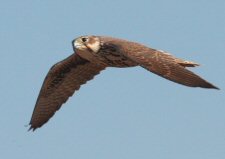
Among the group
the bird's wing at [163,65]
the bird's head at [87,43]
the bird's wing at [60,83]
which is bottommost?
the bird's wing at [60,83]

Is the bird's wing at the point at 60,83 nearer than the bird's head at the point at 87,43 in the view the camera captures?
No

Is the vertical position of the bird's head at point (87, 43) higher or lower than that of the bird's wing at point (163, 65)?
lower

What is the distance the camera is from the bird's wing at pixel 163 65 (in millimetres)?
13266

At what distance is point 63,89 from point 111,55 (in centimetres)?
372

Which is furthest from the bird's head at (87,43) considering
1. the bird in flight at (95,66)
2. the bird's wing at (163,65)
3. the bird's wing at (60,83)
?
the bird's wing at (60,83)

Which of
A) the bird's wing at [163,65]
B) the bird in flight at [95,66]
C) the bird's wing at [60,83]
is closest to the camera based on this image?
the bird's wing at [163,65]

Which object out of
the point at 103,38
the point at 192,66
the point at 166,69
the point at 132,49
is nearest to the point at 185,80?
the point at 166,69

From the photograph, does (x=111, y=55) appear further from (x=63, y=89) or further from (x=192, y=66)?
(x=63, y=89)

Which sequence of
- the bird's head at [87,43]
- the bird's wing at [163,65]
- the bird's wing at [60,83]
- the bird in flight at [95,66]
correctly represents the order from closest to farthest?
1. the bird's wing at [163,65]
2. the bird in flight at [95,66]
3. the bird's head at [87,43]
4. the bird's wing at [60,83]

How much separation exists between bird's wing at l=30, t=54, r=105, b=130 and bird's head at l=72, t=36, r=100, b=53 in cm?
225

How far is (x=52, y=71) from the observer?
20875 millimetres

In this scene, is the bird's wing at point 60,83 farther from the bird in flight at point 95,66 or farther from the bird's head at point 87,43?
the bird's head at point 87,43

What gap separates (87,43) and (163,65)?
3890mm

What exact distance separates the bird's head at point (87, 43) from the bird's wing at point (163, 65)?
71.3 inches
